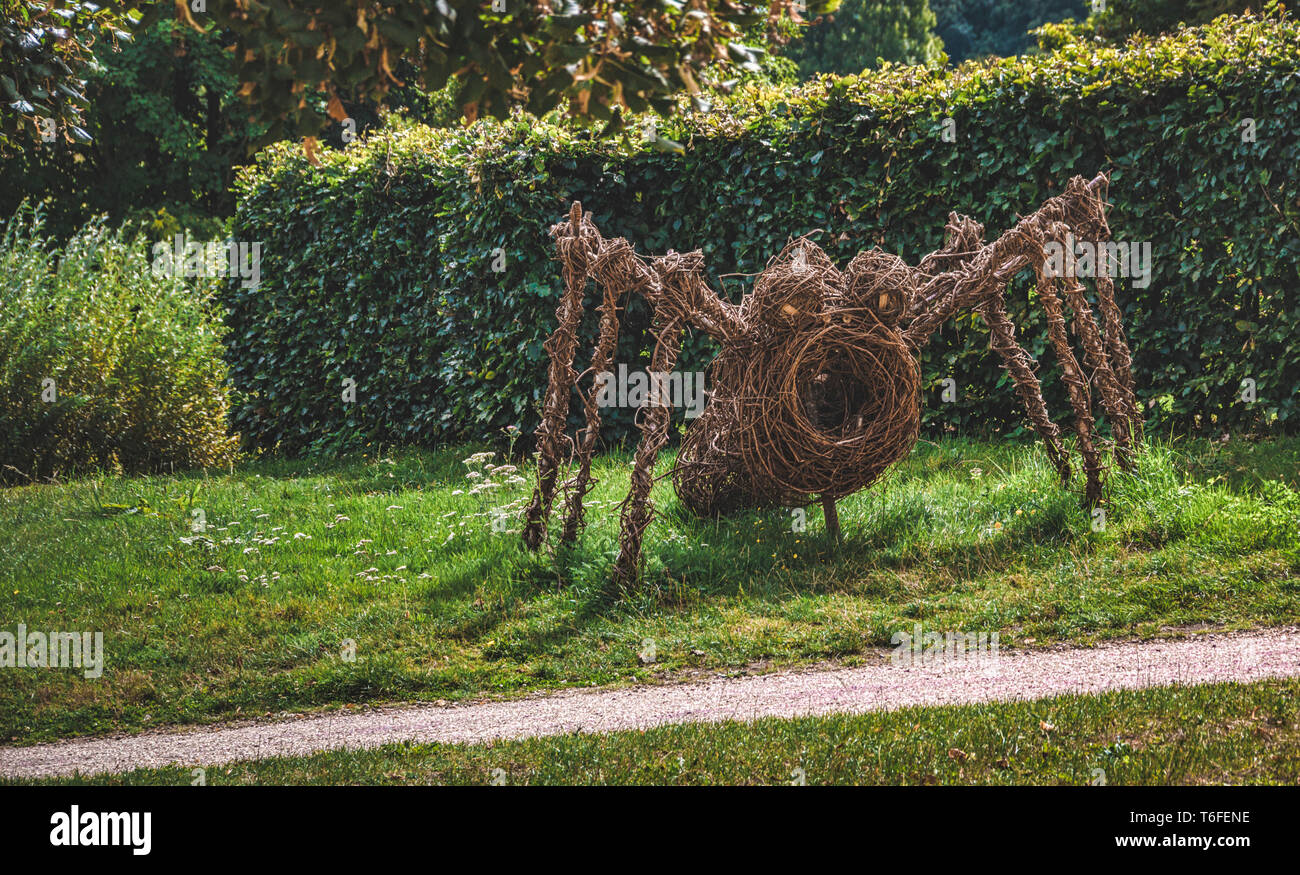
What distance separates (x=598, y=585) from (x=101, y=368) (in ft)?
25.1

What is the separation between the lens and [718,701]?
5.40 metres

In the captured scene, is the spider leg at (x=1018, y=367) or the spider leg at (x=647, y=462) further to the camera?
the spider leg at (x=1018, y=367)

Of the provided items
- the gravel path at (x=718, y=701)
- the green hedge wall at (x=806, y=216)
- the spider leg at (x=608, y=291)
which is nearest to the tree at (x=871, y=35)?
the green hedge wall at (x=806, y=216)

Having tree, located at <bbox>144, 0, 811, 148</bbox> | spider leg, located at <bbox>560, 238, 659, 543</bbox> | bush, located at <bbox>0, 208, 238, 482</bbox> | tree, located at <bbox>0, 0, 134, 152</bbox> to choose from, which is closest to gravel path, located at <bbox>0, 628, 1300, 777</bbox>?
spider leg, located at <bbox>560, 238, 659, 543</bbox>

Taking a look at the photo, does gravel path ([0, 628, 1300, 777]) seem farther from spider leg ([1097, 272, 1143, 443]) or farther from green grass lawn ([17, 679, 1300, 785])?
spider leg ([1097, 272, 1143, 443])

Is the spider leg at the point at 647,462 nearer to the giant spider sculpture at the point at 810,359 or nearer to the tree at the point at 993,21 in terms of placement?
Result: the giant spider sculpture at the point at 810,359

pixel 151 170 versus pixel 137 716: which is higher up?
pixel 151 170

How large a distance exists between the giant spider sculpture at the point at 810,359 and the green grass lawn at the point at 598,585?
385 mm

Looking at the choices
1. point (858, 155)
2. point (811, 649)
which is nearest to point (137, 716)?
point (811, 649)

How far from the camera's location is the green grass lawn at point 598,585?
597cm

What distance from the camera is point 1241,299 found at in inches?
344

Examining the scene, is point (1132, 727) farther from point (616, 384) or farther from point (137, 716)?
point (616, 384)

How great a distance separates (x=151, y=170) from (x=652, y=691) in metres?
26.0

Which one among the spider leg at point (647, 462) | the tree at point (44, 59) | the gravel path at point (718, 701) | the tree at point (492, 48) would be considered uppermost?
the tree at point (44, 59)
